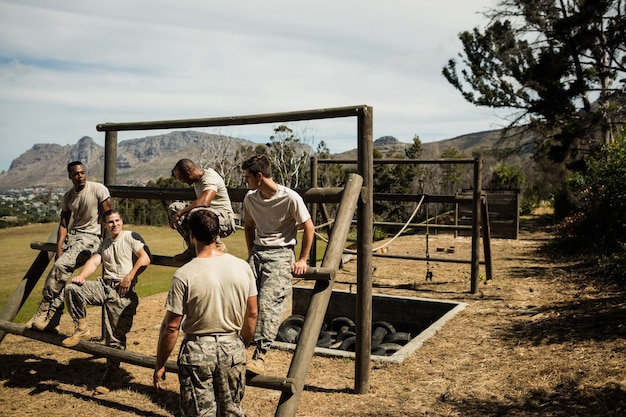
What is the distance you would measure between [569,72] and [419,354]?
20795mm

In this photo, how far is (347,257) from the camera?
12.9 metres

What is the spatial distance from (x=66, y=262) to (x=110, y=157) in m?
1.48

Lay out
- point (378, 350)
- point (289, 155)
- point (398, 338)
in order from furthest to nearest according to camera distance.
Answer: point (289, 155) < point (398, 338) < point (378, 350)

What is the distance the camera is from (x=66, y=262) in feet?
17.9

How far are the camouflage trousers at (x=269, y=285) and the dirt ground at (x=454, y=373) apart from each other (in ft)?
3.13

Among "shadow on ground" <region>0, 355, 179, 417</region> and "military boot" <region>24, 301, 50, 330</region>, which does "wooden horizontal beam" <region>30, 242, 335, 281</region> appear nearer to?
"military boot" <region>24, 301, 50, 330</region>

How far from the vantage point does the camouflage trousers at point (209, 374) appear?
124 inches

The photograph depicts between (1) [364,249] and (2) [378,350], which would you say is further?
(2) [378,350]

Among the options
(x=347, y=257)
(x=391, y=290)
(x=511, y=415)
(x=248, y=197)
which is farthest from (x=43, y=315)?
(x=347, y=257)

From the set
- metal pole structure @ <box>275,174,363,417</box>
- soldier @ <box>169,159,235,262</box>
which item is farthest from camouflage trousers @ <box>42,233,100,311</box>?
metal pole structure @ <box>275,174,363,417</box>

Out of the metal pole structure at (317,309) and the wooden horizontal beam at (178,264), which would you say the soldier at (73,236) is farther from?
the metal pole structure at (317,309)

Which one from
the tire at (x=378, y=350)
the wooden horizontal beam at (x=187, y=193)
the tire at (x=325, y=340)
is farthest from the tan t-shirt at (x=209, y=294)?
the tire at (x=325, y=340)

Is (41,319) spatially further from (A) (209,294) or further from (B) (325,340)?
(B) (325,340)

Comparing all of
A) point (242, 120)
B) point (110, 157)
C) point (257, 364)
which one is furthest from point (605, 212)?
point (257, 364)
